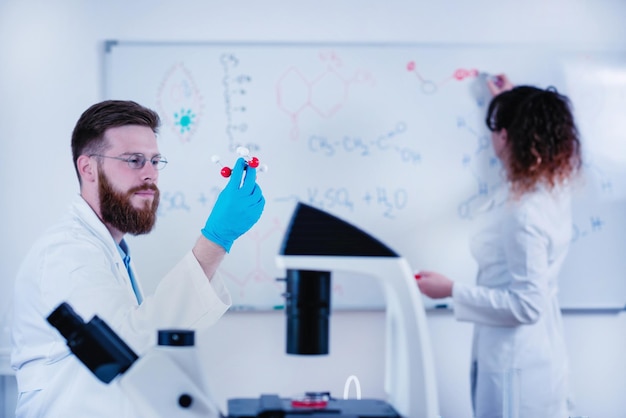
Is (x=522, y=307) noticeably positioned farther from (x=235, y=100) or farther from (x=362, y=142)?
(x=235, y=100)

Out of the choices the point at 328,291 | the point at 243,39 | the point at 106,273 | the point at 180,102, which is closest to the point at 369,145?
the point at 243,39

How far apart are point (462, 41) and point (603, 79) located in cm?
57

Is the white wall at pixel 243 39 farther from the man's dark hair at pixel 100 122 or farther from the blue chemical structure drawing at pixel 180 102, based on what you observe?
the man's dark hair at pixel 100 122

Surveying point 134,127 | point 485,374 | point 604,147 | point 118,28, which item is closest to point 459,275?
point 485,374

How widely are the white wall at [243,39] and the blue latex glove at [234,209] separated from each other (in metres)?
1.03

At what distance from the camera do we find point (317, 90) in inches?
99.3

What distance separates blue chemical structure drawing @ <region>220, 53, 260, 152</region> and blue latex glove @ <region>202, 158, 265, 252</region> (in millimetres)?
934

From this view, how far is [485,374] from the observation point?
2.10 metres

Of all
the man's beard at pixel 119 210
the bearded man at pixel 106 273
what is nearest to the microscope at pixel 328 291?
the bearded man at pixel 106 273

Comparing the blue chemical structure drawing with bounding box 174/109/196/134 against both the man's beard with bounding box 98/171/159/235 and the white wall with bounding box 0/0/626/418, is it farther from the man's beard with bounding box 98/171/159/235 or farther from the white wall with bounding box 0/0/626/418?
the man's beard with bounding box 98/171/159/235

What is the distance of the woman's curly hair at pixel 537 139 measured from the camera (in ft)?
6.99

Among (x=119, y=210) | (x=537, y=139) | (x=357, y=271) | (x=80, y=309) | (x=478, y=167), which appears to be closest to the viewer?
(x=357, y=271)

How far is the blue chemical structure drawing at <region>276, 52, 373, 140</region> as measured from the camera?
2.51m

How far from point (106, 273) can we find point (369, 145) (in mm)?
1383
